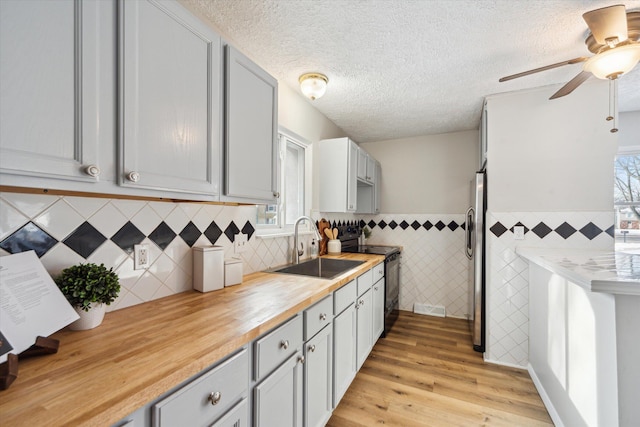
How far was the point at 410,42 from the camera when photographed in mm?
1761

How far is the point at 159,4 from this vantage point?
3.33 ft

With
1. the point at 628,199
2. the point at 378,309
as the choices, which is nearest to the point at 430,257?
the point at 378,309

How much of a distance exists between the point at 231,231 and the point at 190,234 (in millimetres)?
312

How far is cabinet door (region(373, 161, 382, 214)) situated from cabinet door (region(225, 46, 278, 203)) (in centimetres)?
227

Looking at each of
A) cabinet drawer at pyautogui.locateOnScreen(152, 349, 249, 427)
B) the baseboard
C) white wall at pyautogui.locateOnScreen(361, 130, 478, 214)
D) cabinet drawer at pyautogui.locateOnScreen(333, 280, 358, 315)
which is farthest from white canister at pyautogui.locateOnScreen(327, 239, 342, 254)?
cabinet drawer at pyautogui.locateOnScreen(152, 349, 249, 427)

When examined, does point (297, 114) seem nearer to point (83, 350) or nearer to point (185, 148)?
point (185, 148)

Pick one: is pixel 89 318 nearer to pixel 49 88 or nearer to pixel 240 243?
pixel 49 88

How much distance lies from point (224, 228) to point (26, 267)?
36.8 inches

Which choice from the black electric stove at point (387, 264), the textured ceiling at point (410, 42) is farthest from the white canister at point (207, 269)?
the black electric stove at point (387, 264)

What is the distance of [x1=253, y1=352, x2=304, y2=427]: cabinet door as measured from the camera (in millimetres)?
1048

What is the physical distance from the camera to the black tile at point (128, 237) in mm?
1195

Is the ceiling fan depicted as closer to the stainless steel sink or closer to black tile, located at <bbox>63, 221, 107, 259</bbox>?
the stainless steel sink

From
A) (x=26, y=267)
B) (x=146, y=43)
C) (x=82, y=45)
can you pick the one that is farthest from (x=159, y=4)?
(x=26, y=267)

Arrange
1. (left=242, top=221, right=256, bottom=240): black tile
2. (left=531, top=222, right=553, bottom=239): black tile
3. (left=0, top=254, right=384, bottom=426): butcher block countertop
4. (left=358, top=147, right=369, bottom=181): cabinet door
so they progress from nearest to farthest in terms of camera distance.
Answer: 1. (left=0, top=254, right=384, bottom=426): butcher block countertop
2. (left=242, top=221, right=256, bottom=240): black tile
3. (left=531, top=222, right=553, bottom=239): black tile
4. (left=358, top=147, right=369, bottom=181): cabinet door
